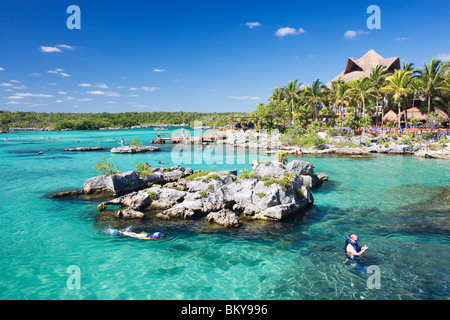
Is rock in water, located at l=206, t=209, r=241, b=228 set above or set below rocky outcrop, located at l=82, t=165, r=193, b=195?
below

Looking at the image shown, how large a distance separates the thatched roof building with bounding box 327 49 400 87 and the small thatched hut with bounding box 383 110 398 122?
10436mm

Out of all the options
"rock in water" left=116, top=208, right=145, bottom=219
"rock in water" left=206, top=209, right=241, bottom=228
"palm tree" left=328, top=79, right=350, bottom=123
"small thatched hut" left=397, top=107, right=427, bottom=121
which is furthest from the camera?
"palm tree" left=328, top=79, right=350, bottom=123

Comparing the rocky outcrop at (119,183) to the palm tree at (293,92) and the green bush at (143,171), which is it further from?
the palm tree at (293,92)

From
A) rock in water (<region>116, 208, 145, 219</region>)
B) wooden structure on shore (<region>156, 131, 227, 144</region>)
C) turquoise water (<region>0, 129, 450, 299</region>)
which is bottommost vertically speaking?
turquoise water (<region>0, 129, 450, 299</region>)

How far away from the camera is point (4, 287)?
10.4 metres

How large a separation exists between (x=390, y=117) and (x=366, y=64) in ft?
53.2

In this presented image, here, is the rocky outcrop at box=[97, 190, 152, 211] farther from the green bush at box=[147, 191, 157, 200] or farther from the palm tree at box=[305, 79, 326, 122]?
the palm tree at box=[305, 79, 326, 122]

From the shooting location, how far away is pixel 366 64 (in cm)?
6706

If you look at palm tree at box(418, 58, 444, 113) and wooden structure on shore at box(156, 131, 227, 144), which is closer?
palm tree at box(418, 58, 444, 113)

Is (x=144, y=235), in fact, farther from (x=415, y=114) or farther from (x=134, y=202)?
(x=415, y=114)

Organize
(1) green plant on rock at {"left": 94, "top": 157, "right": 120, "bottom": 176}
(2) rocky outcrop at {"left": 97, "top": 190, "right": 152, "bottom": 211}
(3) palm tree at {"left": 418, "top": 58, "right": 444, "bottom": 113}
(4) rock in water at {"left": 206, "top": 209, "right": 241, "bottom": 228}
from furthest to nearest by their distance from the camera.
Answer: (3) palm tree at {"left": 418, "top": 58, "right": 444, "bottom": 113} < (1) green plant on rock at {"left": 94, "top": 157, "right": 120, "bottom": 176} < (2) rocky outcrop at {"left": 97, "top": 190, "right": 152, "bottom": 211} < (4) rock in water at {"left": 206, "top": 209, "right": 241, "bottom": 228}

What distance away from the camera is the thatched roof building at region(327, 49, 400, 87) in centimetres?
6297

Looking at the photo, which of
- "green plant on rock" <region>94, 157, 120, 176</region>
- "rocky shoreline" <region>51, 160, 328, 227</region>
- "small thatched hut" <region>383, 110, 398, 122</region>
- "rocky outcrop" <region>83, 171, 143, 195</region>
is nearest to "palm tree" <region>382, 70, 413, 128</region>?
"small thatched hut" <region>383, 110, 398, 122</region>

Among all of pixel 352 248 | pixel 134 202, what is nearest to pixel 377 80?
pixel 352 248
